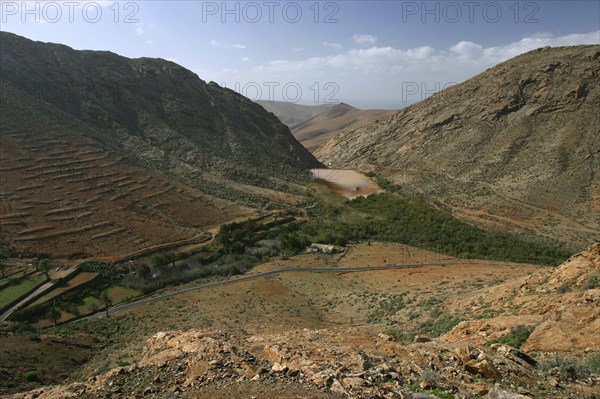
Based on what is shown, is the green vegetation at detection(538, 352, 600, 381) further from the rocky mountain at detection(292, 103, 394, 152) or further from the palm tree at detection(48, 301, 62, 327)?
the rocky mountain at detection(292, 103, 394, 152)

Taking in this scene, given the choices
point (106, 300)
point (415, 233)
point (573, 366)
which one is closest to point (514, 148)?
point (415, 233)

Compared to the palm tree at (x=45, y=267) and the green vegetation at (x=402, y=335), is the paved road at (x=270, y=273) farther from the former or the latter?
the green vegetation at (x=402, y=335)

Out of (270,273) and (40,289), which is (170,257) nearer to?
(270,273)

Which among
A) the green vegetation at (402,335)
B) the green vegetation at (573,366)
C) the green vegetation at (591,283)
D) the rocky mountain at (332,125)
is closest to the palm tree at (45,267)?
the green vegetation at (402,335)

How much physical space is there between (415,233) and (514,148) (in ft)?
83.1

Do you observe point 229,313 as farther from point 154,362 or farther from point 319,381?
point 319,381

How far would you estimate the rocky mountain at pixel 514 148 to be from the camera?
42.3 m

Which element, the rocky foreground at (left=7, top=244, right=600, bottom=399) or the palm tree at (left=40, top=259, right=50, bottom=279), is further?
the palm tree at (left=40, top=259, right=50, bottom=279)

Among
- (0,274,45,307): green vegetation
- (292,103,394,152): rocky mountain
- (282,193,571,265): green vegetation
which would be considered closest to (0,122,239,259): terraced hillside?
(0,274,45,307): green vegetation

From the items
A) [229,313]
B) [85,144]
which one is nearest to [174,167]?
[85,144]

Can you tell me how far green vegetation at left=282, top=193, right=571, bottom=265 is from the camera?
31844 millimetres

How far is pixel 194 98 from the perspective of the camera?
62531mm

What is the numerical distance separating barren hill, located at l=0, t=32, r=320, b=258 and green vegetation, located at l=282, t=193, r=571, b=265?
7733mm

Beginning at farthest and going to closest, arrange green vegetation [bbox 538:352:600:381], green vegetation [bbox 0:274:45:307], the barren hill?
the barren hill, green vegetation [bbox 0:274:45:307], green vegetation [bbox 538:352:600:381]
